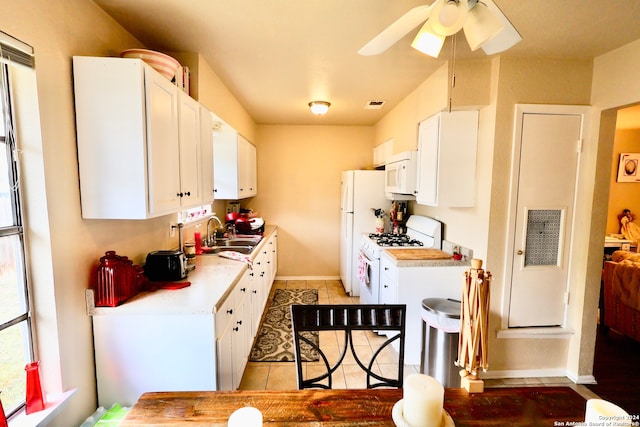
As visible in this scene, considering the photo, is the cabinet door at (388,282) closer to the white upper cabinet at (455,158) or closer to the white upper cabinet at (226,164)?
the white upper cabinet at (455,158)

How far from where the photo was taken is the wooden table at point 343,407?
3.04ft

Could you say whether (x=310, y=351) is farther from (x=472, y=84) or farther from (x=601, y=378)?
(x=472, y=84)

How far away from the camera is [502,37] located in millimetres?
1187

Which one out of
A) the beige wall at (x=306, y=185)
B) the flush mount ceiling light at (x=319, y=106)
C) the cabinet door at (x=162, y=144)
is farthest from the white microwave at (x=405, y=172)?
the cabinet door at (x=162, y=144)

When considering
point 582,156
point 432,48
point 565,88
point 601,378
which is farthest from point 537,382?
point 432,48

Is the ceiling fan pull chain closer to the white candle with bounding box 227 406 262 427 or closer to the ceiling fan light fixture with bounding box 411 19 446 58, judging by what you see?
the ceiling fan light fixture with bounding box 411 19 446 58

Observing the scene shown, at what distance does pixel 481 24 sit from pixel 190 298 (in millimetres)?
1845

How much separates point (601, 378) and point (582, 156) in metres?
1.80

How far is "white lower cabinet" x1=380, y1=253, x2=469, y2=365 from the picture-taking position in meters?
2.54

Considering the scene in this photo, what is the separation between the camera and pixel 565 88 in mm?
2256

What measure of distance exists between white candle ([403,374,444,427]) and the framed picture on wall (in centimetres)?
590

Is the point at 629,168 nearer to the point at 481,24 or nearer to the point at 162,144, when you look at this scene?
the point at 481,24

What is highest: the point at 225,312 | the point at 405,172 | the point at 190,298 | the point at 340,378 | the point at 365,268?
the point at 405,172

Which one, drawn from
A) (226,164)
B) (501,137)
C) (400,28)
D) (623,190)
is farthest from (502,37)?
(623,190)
